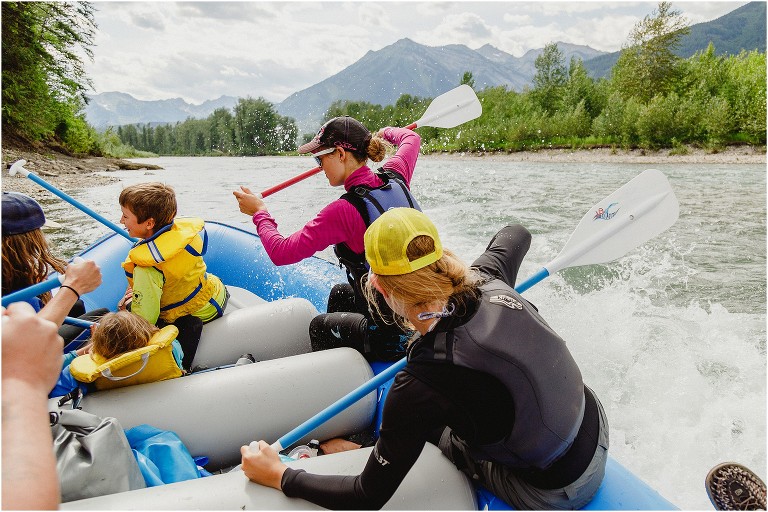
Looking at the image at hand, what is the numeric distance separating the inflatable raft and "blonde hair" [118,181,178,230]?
56 centimetres

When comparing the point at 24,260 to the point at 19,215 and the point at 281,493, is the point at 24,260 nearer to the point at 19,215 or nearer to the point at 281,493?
the point at 19,215

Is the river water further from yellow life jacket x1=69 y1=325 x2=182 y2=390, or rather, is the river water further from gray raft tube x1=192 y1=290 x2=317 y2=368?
yellow life jacket x1=69 y1=325 x2=182 y2=390

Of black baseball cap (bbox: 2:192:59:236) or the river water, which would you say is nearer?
black baseball cap (bbox: 2:192:59:236)

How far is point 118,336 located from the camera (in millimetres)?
1775

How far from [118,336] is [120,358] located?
10 centimetres

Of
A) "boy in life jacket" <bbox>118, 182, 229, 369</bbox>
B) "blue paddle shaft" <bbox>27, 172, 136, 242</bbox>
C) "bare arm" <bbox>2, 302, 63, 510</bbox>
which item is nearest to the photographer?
"bare arm" <bbox>2, 302, 63, 510</bbox>

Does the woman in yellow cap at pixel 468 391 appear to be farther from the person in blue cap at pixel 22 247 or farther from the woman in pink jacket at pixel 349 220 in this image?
the person in blue cap at pixel 22 247

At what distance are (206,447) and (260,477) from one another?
528mm

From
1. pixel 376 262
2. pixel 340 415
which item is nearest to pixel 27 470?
pixel 376 262

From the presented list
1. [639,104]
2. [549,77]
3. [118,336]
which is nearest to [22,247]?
[118,336]

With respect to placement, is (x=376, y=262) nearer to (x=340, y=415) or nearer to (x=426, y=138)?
(x=340, y=415)

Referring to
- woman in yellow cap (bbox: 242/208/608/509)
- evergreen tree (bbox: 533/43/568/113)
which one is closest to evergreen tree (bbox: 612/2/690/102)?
evergreen tree (bbox: 533/43/568/113)

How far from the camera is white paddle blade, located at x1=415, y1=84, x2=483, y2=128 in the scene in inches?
141

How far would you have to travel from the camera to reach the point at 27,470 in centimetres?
59
